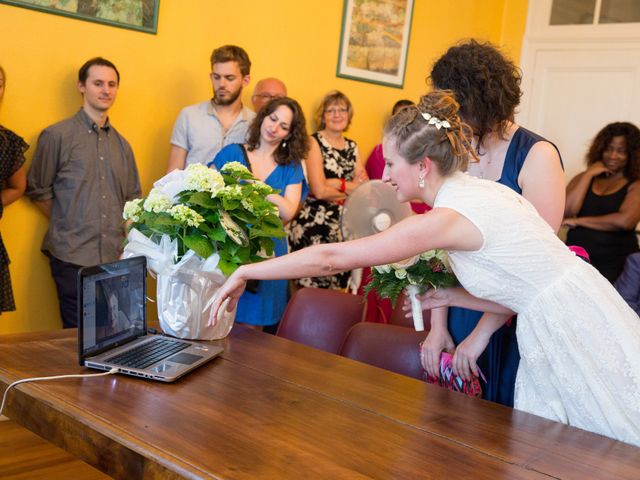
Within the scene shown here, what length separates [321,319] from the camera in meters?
3.05

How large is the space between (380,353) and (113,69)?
2436 mm

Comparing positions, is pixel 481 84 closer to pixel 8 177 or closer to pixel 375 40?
pixel 8 177

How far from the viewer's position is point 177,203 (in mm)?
2424

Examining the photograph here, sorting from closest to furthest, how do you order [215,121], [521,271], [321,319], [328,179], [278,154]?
[521,271] < [321,319] < [278,154] < [215,121] < [328,179]

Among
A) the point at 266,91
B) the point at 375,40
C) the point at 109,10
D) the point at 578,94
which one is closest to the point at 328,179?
the point at 266,91

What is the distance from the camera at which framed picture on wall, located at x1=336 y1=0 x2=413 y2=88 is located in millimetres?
5832

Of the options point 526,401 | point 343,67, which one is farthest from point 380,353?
point 343,67

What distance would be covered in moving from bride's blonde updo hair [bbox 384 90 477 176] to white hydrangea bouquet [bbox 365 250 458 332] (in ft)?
1.02

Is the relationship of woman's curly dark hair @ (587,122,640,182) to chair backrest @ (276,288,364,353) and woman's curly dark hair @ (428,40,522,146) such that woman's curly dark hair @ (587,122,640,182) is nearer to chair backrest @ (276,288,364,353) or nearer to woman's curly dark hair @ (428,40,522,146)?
chair backrest @ (276,288,364,353)

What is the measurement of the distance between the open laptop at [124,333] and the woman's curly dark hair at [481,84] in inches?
41.8

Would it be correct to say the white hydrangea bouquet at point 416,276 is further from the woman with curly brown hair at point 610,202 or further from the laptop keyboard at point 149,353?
the woman with curly brown hair at point 610,202

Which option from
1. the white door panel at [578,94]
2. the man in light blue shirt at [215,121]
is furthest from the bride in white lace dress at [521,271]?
the white door panel at [578,94]

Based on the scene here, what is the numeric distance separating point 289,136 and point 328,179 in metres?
1.01

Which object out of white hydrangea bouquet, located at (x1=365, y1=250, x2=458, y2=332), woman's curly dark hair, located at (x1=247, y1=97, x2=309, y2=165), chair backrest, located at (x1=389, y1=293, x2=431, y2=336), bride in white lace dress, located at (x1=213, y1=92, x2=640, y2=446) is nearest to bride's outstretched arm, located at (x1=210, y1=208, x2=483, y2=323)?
bride in white lace dress, located at (x1=213, y1=92, x2=640, y2=446)
